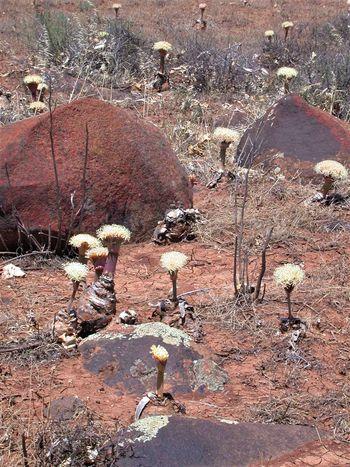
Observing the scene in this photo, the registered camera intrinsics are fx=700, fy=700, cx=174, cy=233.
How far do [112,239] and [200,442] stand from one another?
1331mm

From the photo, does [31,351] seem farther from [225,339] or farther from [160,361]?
[225,339]

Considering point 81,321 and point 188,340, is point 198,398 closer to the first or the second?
point 188,340

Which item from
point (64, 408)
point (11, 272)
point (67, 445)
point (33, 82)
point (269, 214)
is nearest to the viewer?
point (67, 445)

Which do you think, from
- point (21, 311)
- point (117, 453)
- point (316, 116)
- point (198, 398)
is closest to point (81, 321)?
point (21, 311)

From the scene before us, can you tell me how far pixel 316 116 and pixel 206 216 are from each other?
162 cm

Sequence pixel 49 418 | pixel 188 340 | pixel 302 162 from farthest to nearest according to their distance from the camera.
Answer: pixel 302 162 < pixel 188 340 < pixel 49 418

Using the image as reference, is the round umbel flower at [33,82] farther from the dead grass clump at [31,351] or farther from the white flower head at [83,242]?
the dead grass clump at [31,351]

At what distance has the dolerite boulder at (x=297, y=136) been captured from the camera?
5.63 meters

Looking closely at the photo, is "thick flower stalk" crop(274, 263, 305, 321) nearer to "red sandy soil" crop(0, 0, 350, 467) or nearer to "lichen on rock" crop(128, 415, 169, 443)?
"red sandy soil" crop(0, 0, 350, 467)

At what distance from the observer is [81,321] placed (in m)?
3.23

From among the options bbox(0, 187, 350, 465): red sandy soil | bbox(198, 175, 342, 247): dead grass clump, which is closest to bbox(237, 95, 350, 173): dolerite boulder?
bbox(198, 175, 342, 247): dead grass clump

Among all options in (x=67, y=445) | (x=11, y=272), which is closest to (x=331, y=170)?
(x=11, y=272)

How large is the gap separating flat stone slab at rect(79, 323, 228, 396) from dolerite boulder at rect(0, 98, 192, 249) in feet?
4.12

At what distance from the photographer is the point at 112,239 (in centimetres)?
344
